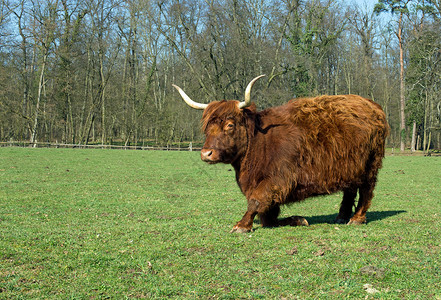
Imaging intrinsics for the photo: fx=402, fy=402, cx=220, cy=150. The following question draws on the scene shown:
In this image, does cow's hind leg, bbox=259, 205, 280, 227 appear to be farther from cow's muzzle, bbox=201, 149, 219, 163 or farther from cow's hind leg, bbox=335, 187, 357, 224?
cow's hind leg, bbox=335, 187, 357, 224

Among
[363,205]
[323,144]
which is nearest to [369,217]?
[363,205]

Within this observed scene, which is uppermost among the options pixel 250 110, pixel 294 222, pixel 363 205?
pixel 250 110

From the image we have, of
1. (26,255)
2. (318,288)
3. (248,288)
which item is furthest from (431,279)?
(26,255)

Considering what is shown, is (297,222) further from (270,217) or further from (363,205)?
(363,205)

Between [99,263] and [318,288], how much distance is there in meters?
2.44

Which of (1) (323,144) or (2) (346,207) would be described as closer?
(1) (323,144)

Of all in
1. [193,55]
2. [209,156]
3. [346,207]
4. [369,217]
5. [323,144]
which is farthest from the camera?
[193,55]

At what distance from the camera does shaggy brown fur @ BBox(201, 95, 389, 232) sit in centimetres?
632

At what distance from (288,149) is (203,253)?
2.32 metres

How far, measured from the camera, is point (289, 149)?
6449 mm

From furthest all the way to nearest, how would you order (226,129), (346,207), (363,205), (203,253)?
(346,207)
(363,205)
(226,129)
(203,253)

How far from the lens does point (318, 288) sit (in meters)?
3.87

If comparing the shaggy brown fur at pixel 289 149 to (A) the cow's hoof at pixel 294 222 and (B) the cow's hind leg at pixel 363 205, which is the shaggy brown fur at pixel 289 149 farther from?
(B) the cow's hind leg at pixel 363 205

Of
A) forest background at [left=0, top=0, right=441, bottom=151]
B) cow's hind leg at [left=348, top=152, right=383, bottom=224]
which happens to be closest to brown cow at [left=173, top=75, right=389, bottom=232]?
cow's hind leg at [left=348, top=152, right=383, bottom=224]
